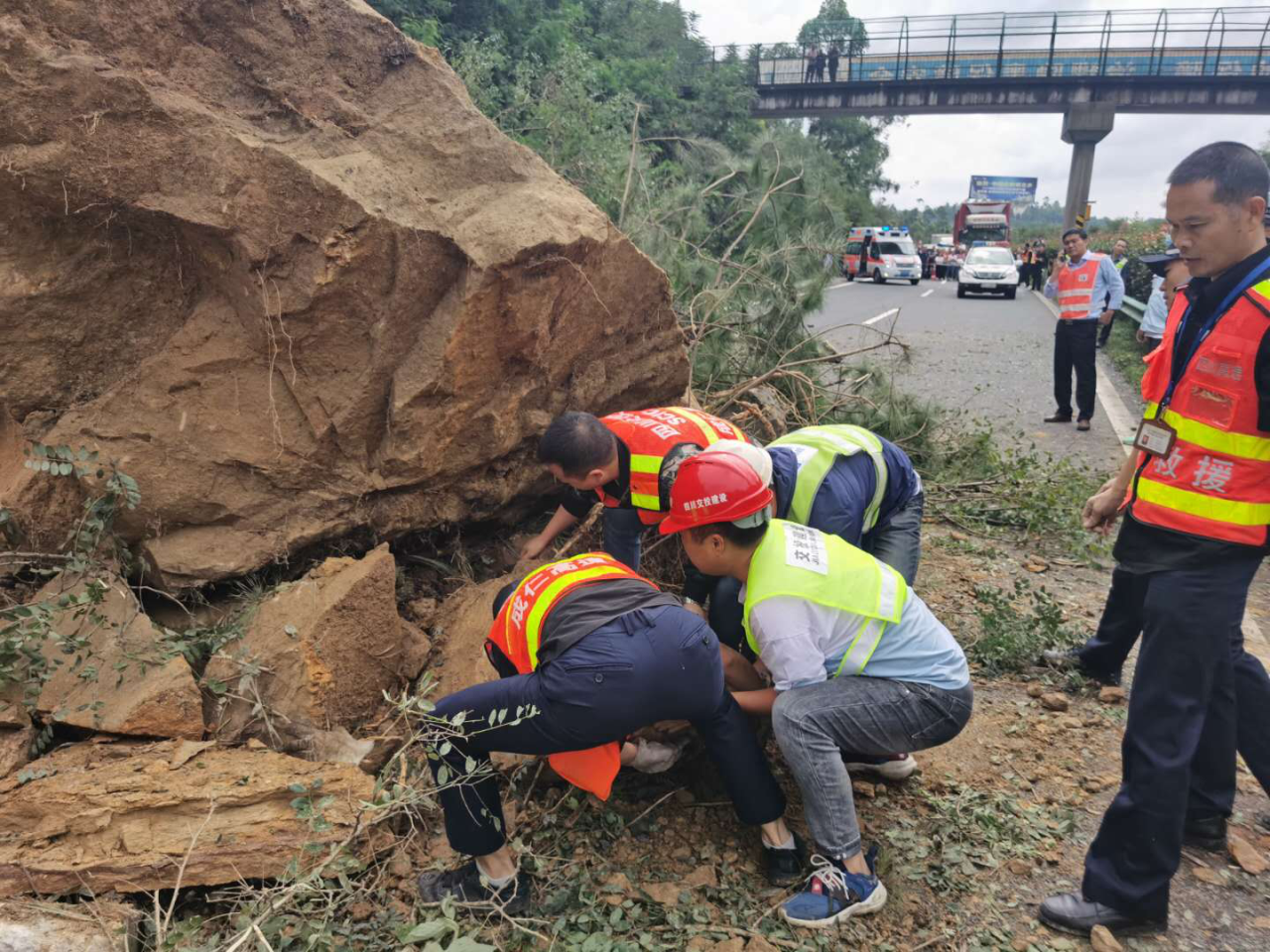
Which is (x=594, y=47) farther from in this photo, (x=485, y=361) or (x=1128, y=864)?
(x=1128, y=864)

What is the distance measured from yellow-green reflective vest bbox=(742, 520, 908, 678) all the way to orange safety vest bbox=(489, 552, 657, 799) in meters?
0.33

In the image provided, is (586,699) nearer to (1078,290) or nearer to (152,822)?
(152,822)

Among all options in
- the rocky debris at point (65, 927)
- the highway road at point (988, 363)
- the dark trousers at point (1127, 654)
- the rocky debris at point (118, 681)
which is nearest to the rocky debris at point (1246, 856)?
the dark trousers at point (1127, 654)

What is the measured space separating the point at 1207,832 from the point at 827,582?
1.48 metres

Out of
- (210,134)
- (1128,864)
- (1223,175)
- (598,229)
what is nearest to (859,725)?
(1128,864)

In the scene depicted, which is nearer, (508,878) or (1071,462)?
(508,878)

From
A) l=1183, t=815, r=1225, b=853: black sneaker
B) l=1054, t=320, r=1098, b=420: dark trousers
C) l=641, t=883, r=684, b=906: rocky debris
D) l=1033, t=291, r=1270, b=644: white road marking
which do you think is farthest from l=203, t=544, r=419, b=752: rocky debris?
l=1054, t=320, r=1098, b=420: dark trousers

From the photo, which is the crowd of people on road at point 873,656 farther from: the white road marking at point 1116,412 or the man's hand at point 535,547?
the white road marking at point 1116,412

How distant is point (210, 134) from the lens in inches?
113

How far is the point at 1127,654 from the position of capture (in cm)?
352

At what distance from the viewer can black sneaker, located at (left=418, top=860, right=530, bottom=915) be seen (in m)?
2.33

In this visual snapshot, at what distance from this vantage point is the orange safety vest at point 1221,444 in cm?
→ 208

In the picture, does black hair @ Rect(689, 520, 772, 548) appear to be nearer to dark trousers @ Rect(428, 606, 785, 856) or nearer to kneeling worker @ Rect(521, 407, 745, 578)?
dark trousers @ Rect(428, 606, 785, 856)

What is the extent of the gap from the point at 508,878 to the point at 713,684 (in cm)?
79
